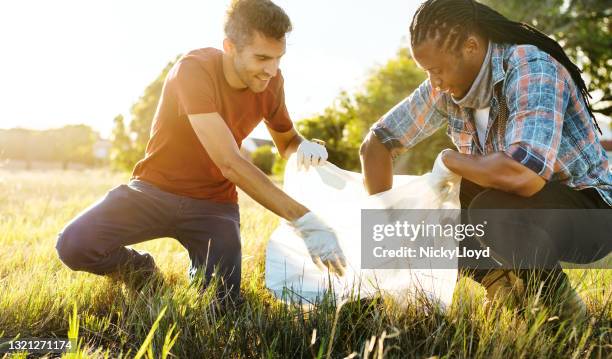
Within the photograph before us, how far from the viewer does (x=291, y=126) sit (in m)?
3.14

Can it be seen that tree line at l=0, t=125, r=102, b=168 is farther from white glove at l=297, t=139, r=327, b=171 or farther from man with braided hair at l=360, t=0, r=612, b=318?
man with braided hair at l=360, t=0, r=612, b=318

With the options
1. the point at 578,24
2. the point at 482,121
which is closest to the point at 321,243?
the point at 482,121

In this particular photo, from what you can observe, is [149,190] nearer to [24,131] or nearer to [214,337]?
[214,337]

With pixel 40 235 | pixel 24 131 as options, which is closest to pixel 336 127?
pixel 40 235

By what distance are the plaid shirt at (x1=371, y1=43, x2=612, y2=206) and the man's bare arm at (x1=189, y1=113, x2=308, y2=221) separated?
80 cm

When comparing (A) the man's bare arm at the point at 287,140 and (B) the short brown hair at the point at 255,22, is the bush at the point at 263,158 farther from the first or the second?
(B) the short brown hair at the point at 255,22

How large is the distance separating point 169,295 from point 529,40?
5.90 ft

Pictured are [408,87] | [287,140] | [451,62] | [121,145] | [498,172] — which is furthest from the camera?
[121,145]

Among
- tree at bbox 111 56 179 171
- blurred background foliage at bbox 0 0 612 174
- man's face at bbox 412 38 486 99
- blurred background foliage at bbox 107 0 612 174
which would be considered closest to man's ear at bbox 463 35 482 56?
man's face at bbox 412 38 486 99

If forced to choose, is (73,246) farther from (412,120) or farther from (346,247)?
(412,120)

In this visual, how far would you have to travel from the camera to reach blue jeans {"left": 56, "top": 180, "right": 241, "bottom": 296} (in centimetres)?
262

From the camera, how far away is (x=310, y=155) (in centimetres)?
277

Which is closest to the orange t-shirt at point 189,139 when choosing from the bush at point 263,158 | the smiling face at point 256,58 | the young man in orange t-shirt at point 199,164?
the young man in orange t-shirt at point 199,164

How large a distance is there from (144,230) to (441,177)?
57.8 inches
